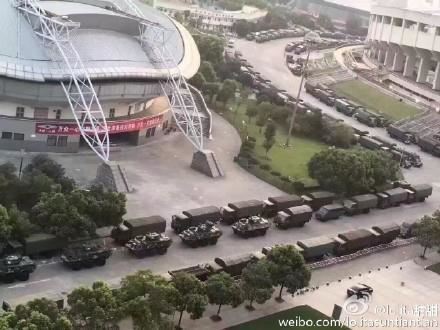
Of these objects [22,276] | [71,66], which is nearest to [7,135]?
[71,66]

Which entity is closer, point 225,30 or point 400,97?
point 400,97

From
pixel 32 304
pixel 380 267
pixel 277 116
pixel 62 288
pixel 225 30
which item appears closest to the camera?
pixel 32 304

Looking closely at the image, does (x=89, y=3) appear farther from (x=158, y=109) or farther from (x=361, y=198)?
(x=361, y=198)

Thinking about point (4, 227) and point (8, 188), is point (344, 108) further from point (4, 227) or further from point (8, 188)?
point (4, 227)

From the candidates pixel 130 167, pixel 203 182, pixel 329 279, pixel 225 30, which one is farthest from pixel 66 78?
pixel 225 30

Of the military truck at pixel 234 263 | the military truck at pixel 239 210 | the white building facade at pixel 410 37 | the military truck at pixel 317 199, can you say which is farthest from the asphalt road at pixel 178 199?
the white building facade at pixel 410 37

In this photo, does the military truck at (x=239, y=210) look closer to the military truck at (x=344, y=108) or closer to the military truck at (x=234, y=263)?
the military truck at (x=234, y=263)
